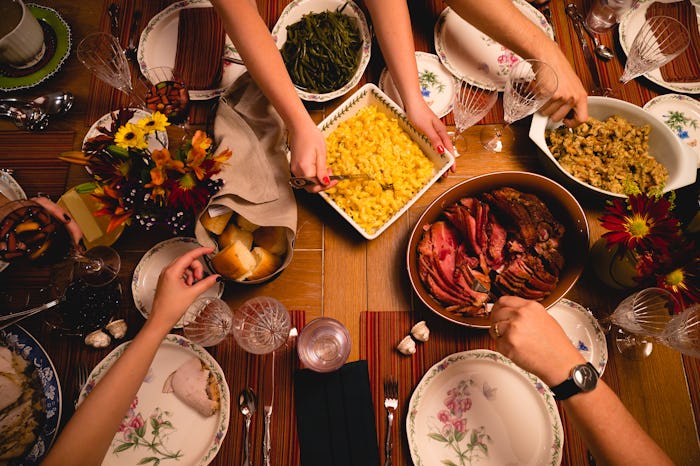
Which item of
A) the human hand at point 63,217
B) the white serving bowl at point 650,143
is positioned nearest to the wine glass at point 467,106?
the white serving bowl at point 650,143

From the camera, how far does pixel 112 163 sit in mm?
1070

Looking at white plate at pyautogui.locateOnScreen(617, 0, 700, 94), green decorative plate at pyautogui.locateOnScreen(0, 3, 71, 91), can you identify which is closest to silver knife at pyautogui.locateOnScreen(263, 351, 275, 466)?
green decorative plate at pyautogui.locateOnScreen(0, 3, 71, 91)

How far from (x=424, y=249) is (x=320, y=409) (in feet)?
1.88

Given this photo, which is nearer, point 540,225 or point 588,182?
point 540,225

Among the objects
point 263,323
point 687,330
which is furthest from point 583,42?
point 263,323

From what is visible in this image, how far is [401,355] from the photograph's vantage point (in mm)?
1311

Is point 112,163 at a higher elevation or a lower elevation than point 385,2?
lower

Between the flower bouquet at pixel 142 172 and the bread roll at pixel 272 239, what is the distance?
9.6 inches

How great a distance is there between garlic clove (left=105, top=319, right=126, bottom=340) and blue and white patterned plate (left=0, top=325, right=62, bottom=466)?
173mm

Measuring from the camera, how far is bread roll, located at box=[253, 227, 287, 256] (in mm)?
1289

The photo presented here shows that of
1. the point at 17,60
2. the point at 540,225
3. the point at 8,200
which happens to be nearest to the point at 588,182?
the point at 540,225

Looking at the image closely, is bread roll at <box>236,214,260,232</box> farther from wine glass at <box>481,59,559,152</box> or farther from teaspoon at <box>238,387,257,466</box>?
wine glass at <box>481,59,559,152</box>

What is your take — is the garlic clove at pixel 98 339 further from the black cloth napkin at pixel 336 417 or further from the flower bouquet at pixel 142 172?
the black cloth napkin at pixel 336 417

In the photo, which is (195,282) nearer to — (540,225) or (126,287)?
(126,287)
